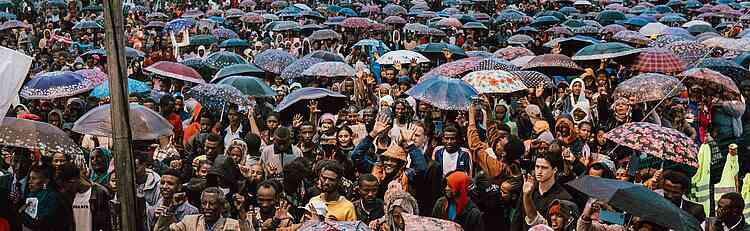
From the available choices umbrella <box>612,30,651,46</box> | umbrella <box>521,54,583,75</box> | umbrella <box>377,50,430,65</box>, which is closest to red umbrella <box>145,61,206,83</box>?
umbrella <box>377,50,430,65</box>

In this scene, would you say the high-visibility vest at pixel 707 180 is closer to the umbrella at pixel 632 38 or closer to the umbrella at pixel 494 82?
the umbrella at pixel 494 82

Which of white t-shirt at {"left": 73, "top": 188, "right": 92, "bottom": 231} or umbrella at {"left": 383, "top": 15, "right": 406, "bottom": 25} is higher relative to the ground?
white t-shirt at {"left": 73, "top": 188, "right": 92, "bottom": 231}

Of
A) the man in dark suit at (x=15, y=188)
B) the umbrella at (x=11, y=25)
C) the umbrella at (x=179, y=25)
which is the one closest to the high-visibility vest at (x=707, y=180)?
the man in dark suit at (x=15, y=188)

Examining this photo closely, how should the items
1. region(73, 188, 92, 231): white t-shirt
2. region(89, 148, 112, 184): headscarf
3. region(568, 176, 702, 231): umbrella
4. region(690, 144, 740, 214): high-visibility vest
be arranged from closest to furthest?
1. region(568, 176, 702, 231): umbrella
2. region(73, 188, 92, 231): white t-shirt
3. region(89, 148, 112, 184): headscarf
4. region(690, 144, 740, 214): high-visibility vest

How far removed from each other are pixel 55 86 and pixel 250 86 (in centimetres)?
216

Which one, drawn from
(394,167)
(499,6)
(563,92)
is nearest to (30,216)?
(394,167)

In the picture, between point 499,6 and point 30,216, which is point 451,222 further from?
point 499,6

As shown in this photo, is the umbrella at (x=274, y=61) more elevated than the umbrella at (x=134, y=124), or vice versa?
the umbrella at (x=134, y=124)

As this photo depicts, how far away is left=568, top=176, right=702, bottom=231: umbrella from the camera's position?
5.61m

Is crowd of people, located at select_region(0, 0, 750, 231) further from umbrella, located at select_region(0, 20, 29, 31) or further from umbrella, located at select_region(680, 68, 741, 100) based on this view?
umbrella, located at select_region(0, 20, 29, 31)

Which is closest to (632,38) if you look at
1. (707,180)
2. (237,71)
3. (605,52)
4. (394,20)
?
(605,52)

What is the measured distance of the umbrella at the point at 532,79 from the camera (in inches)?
445

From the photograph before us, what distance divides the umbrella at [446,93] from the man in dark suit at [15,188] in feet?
12.5

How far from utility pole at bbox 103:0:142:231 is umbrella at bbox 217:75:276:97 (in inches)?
215
